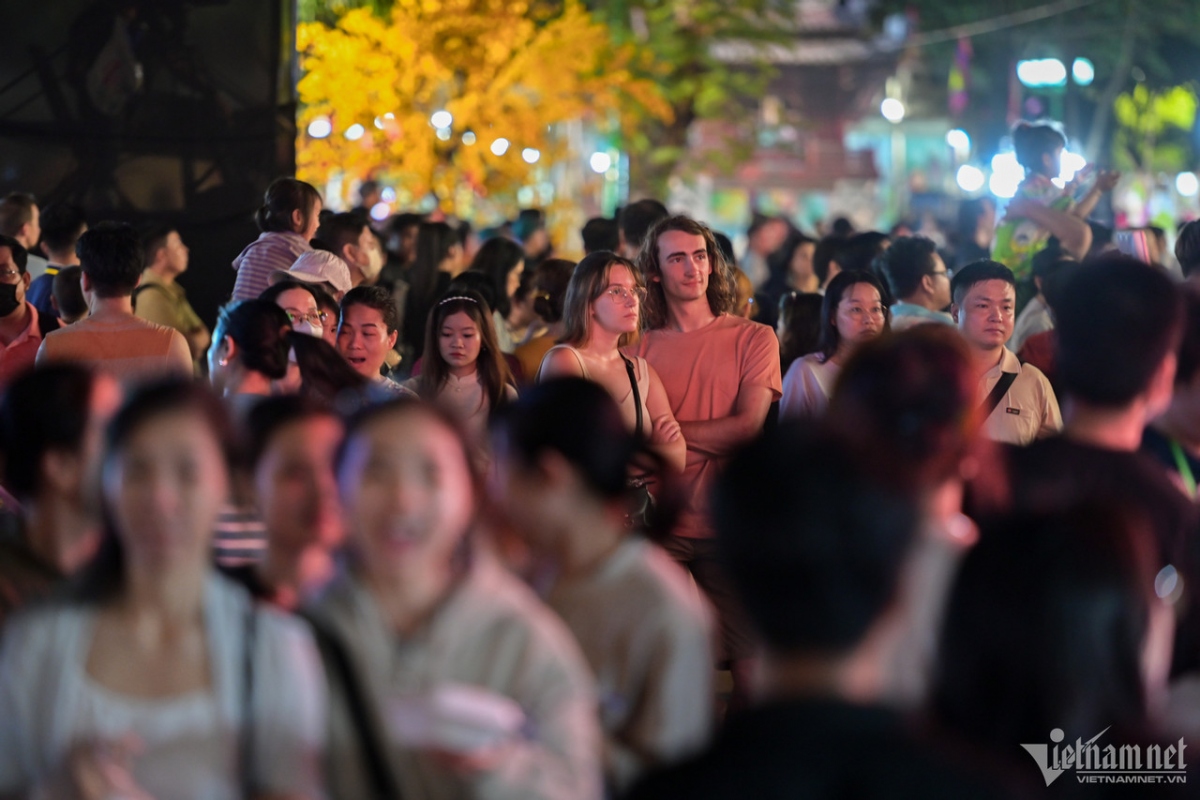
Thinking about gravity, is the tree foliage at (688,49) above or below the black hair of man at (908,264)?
above

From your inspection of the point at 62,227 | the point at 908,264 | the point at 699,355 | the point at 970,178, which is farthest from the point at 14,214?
the point at 970,178

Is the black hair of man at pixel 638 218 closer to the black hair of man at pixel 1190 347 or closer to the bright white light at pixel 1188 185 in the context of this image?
the black hair of man at pixel 1190 347

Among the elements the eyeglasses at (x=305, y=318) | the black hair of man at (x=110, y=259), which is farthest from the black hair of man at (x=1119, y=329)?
the black hair of man at (x=110, y=259)

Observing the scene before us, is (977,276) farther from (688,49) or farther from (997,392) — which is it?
(688,49)

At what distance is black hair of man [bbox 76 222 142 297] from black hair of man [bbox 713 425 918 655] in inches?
205

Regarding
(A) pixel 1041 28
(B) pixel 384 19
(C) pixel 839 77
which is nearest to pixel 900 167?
(C) pixel 839 77

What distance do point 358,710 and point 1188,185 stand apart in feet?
141

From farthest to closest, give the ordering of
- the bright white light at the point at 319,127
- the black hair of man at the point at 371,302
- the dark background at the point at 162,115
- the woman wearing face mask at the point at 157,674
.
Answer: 1. the bright white light at the point at 319,127
2. the dark background at the point at 162,115
3. the black hair of man at the point at 371,302
4. the woman wearing face mask at the point at 157,674

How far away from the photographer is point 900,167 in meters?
53.2

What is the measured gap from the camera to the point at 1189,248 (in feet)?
24.6

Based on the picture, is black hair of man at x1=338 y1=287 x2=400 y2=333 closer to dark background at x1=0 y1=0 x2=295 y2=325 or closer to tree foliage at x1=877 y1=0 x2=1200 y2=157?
dark background at x1=0 y1=0 x2=295 y2=325

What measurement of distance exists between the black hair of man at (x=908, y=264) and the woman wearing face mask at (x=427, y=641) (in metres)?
5.41

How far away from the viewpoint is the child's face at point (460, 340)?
6953 mm

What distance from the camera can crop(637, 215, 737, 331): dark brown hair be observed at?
718cm
